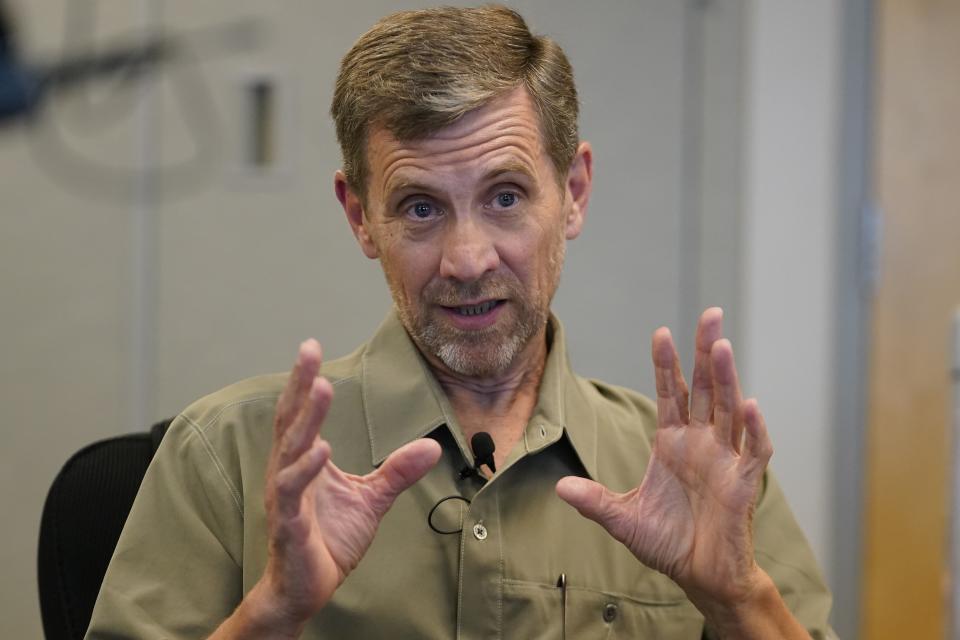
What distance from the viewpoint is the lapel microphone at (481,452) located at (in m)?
1.35

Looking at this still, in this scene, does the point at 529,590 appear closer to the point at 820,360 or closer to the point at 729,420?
the point at 729,420

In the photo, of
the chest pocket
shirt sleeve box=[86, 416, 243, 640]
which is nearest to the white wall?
the chest pocket

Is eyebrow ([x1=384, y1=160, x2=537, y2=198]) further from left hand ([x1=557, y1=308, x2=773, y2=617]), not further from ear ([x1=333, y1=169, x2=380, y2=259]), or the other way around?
left hand ([x1=557, y1=308, x2=773, y2=617])

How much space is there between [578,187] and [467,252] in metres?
0.28

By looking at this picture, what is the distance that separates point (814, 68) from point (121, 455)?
2.05 meters

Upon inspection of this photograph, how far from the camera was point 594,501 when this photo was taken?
1.23m

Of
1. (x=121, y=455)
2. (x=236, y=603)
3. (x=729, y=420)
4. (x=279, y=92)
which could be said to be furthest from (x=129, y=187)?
(x=729, y=420)

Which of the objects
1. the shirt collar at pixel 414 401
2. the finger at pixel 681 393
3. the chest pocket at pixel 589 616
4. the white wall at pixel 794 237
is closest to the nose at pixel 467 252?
the shirt collar at pixel 414 401

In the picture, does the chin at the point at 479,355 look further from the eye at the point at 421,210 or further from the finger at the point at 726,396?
the finger at the point at 726,396

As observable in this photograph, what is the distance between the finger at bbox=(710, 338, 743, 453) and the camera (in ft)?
3.89

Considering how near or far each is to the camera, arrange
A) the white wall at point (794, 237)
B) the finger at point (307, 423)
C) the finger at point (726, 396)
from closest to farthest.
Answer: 1. the finger at point (307, 423)
2. the finger at point (726, 396)
3. the white wall at point (794, 237)

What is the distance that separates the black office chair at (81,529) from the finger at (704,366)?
2.00ft

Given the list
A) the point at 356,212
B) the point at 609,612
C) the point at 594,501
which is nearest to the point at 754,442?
the point at 594,501

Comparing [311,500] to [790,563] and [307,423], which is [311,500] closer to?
[307,423]
